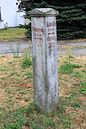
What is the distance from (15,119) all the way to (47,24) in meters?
1.40

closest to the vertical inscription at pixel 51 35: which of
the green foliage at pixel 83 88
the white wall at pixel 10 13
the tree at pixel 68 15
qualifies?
the green foliage at pixel 83 88

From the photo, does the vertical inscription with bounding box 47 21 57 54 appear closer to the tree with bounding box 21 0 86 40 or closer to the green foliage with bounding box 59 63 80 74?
the green foliage with bounding box 59 63 80 74

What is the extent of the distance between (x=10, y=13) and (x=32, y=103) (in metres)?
23.7

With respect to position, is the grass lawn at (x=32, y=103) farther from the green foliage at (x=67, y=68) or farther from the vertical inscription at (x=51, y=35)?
the vertical inscription at (x=51, y=35)

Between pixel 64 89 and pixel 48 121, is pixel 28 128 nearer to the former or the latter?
pixel 48 121

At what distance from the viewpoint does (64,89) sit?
644cm

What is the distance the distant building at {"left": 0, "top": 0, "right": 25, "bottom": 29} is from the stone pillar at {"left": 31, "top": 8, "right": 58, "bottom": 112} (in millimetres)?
22903

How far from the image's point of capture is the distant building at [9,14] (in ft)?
92.2

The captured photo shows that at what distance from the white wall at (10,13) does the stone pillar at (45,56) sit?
76.6 ft

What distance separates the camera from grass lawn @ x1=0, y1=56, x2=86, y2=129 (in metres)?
5.10

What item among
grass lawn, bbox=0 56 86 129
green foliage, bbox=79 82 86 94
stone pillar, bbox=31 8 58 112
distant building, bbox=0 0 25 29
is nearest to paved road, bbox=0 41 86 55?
grass lawn, bbox=0 56 86 129

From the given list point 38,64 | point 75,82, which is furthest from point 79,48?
point 38,64

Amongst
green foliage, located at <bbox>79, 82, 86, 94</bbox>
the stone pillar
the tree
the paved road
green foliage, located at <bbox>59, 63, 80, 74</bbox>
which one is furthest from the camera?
the tree

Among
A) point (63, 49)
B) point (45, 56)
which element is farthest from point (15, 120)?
point (63, 49)
